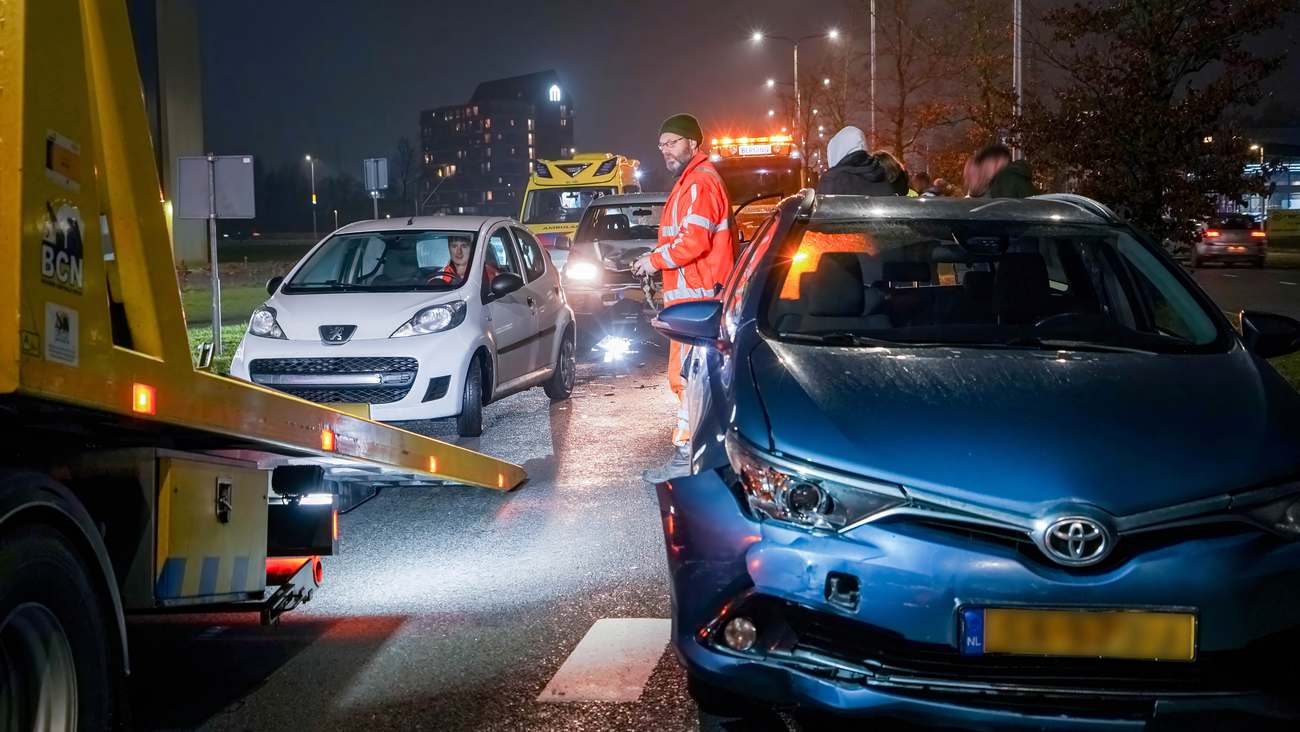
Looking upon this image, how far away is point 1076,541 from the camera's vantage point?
339 centimetres

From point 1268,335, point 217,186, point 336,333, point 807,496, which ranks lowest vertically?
point 807,496

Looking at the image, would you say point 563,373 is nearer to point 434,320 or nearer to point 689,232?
point 434,320

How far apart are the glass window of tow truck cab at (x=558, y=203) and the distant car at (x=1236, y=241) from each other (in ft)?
67.4

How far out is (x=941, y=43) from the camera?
37.8 meters

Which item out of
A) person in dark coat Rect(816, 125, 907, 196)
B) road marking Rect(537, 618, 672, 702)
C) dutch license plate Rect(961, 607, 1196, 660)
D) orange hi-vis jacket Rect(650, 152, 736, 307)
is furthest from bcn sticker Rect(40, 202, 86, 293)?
person in dark coat Rect(816, 125, 907, 196)

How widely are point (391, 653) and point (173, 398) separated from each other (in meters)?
1.89

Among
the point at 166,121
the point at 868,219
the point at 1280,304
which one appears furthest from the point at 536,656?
the point at 166,121

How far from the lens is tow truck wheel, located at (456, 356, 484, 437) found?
9.95 metres

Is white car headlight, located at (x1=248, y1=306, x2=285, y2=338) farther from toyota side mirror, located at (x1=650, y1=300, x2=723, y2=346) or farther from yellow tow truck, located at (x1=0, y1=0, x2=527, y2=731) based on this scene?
yellow tow truck, located at (x1=0, y1=0, x2=527, y2=731)

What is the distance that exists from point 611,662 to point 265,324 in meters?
5.93

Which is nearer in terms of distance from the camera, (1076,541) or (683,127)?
(1076,541)

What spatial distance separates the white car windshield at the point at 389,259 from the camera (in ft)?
34.9

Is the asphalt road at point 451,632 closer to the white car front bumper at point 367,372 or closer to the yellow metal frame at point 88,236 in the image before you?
the yellow metal frame at point 88,236

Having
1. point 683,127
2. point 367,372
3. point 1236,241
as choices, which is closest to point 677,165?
point 683,127
